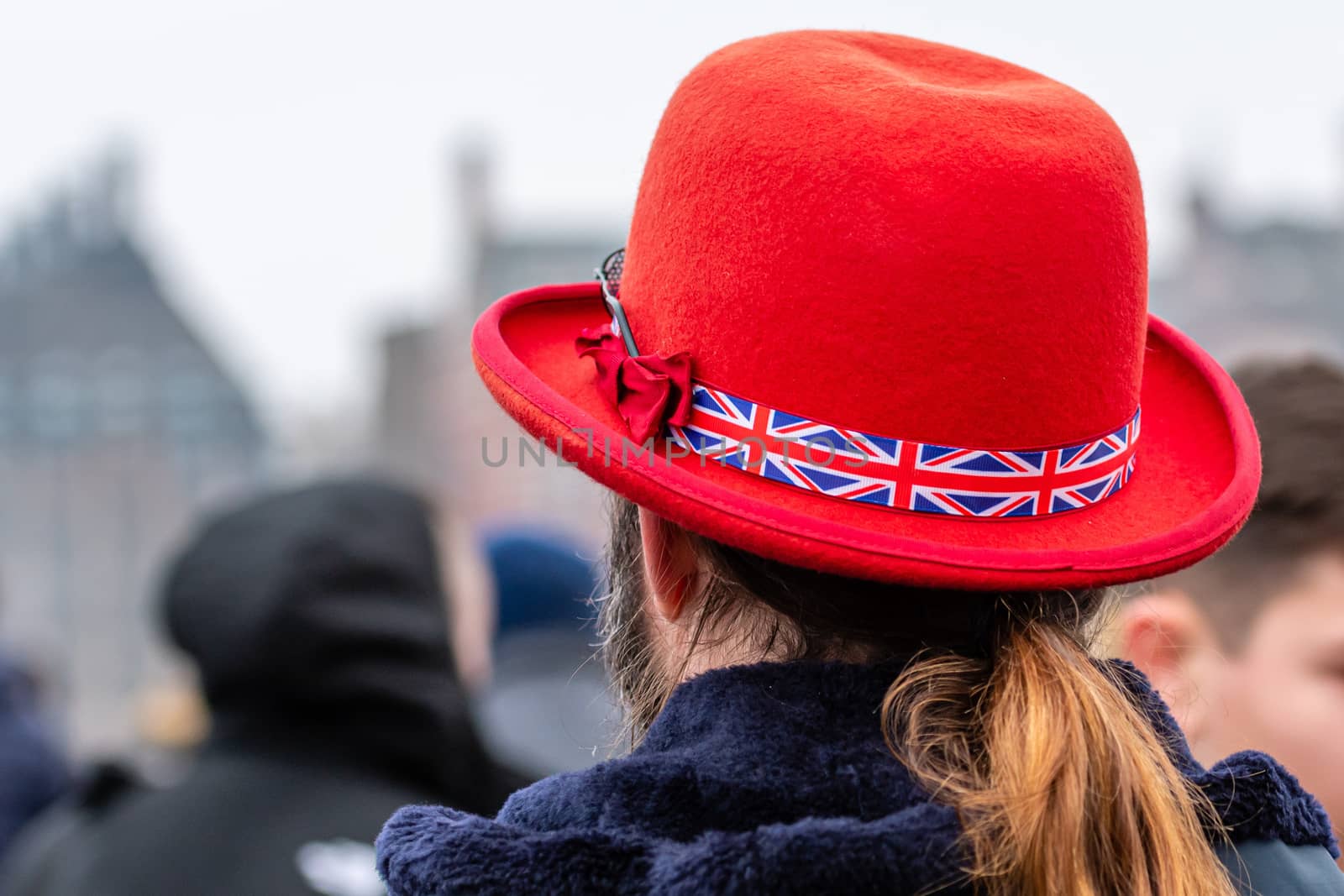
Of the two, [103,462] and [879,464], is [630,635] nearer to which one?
[879,464]

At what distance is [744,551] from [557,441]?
0.18m

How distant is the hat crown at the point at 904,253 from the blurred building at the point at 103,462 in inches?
820

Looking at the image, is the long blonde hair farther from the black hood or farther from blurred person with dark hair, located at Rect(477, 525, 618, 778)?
blurred person with dark hair, located at Rect(477, 525, 618, 778)

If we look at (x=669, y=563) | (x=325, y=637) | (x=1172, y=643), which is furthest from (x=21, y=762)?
(x=669, y=563)

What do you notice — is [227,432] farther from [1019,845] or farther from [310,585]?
[1019,845]

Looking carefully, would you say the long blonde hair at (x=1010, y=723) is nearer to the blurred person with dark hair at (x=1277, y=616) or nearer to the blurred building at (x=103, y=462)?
the blurred person with dark hair at (x=1277, y=616)

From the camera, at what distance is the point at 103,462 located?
72.8ft

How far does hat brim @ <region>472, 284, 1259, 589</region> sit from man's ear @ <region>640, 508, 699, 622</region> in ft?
0.22

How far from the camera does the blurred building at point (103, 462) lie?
70.6 feet

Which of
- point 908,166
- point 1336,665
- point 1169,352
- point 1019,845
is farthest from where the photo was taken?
point 1336,665

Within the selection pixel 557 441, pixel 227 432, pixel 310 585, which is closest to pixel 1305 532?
pixel 557 441

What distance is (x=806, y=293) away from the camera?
3.58 ft

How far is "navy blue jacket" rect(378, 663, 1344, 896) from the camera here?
0.91 m

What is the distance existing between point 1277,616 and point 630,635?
121 cm
